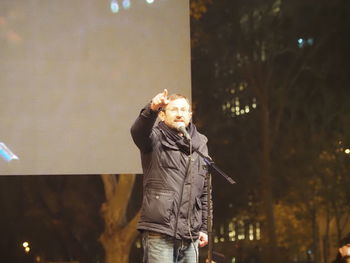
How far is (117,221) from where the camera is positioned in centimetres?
385

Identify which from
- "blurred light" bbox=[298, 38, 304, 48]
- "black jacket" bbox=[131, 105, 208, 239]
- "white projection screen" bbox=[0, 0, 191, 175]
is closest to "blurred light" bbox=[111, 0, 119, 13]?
"white projection screen" bbox=[0, 0, 191, 175]

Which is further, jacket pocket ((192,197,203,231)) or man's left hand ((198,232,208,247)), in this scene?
man's left hand ((198,232,208,247))

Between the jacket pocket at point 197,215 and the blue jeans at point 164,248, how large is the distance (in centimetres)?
8

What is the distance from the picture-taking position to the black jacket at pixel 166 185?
246 cm

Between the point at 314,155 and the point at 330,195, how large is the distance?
0.35m

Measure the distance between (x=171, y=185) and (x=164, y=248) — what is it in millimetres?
→ 284

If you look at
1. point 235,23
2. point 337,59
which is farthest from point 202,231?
point 337,59

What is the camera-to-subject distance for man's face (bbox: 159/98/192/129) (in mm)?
2621

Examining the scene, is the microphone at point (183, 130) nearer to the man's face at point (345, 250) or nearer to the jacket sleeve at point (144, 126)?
the jacket sleeve at point (144, 126)

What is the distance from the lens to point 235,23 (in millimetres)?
4285

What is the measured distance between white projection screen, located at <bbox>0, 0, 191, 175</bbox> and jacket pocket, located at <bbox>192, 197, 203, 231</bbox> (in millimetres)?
1295

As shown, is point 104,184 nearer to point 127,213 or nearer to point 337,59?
point 127,213

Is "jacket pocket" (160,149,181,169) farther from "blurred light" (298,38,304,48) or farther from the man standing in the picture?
"blurred light" (298,38,304,48)

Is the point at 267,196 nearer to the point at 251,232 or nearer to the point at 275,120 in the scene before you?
the point at 251,232
